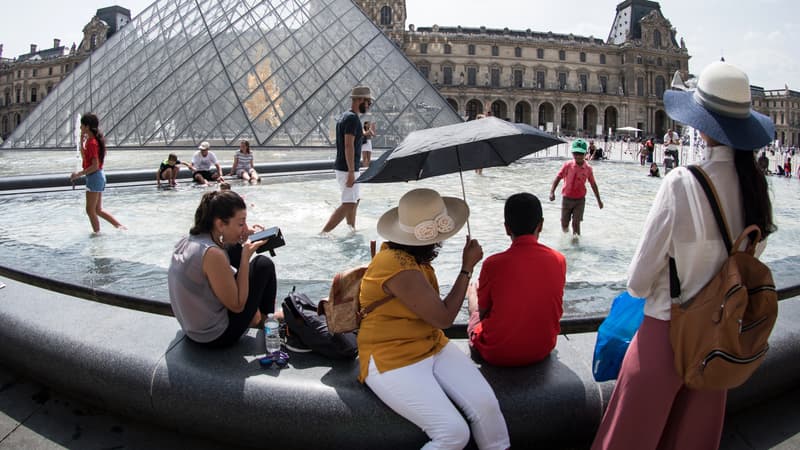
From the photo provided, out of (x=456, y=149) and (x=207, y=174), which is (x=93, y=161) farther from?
(x=207, y=174)

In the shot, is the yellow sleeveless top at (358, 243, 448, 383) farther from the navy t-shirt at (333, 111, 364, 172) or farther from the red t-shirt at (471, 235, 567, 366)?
the navy t-shirt at (333, 111, 364, 172)

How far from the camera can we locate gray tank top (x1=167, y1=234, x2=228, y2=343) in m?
2.08

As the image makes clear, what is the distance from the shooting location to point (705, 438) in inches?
60.5

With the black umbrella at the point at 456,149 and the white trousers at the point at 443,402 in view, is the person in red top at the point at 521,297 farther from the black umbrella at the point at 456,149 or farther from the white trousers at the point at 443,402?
the black umbrella at the point at 456,149

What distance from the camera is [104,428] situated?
2.06 meters

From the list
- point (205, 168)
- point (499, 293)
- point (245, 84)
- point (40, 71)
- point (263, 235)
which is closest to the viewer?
point (499, 293)

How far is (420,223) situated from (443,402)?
0.57m

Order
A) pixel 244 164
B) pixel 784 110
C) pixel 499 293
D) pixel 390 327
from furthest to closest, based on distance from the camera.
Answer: pixel 784 110
pixel 244 164
pixel 499 293
pixel 390 327

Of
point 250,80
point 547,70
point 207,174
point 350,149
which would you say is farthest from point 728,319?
point 547,70

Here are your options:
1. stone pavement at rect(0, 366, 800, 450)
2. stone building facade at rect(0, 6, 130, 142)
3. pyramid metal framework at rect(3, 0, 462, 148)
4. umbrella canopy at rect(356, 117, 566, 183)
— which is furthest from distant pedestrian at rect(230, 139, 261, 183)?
stone building facade at rect(0, 6, 130, 142)

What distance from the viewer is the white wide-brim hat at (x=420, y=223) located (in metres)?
1.85

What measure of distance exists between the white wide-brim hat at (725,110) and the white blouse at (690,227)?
49mm

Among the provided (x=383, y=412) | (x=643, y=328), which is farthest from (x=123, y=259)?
(x=643, y=328)

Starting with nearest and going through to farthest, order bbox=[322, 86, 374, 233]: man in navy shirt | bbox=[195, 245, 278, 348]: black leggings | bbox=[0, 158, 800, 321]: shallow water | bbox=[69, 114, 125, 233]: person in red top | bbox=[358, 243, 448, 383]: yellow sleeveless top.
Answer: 1. bbox=[358, 243, 448, 383]: yellow sleeveless top
2. bbox=[195, 245, 278, 348]: black leggings
3. bbox=[0, 158, 800, 321]: shallow water
4. bbox=[322, 86, 374, 233]: man in navy shirt
5. bbox=[69, 114, 125, 233]: person in red top
